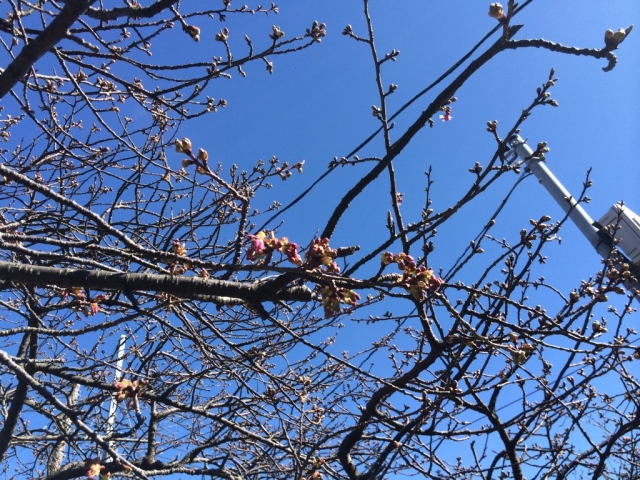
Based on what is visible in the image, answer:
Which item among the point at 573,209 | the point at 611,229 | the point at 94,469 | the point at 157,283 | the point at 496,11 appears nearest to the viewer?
the point at 496,11

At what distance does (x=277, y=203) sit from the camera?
4.91 m

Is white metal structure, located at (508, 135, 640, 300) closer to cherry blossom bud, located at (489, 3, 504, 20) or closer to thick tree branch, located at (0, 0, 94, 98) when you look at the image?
cherry blossom bud, located at (489, 3, 504, 20)

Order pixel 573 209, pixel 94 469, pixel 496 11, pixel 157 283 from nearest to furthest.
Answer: pixel 496 11, pixel 157 283, pixel 94 469, pixel 573 209

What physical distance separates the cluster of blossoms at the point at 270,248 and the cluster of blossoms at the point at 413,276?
0.35 meters

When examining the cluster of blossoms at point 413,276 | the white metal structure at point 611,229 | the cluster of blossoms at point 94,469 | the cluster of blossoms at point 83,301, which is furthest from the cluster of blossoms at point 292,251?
the white metal structure at point 611,229

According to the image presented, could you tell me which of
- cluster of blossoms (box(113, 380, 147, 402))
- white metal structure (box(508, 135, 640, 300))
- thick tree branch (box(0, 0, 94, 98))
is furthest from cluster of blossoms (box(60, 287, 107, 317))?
white metal structure (box(508, 135, 640, 300))

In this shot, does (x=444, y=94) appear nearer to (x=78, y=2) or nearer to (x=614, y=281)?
(x=78, y=2)

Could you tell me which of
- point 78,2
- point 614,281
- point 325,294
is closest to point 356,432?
point 614,281

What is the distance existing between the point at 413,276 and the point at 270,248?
0.56 metres

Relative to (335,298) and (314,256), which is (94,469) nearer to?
(335,298)

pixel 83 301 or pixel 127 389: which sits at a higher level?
pixel 83 301

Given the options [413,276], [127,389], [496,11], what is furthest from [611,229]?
[127,389]

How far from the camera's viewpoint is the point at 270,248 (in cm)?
169

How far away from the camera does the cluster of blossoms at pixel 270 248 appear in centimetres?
167
